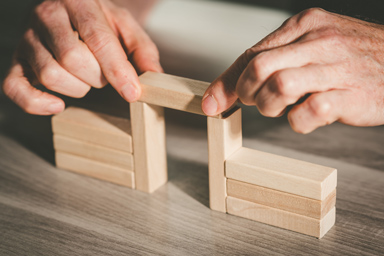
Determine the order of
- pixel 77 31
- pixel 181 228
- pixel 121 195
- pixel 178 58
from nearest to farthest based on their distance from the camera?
1. pixel 181 228
2. pixel 121 195
3. pixel 77 31
4. pixel 178 58

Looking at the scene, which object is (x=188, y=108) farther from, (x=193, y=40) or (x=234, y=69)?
(x=193, y=40)

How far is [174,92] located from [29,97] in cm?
37

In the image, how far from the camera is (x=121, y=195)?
3.43 feet

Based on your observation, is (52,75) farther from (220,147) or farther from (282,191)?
(282,191)

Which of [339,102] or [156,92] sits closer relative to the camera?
[339,102]

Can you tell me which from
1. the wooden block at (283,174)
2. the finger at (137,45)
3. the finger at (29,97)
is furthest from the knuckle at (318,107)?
the finger at (29,97)

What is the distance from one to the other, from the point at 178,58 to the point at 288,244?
1006mm

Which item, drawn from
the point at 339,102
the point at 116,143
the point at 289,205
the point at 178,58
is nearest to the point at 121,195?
the point at 116,143

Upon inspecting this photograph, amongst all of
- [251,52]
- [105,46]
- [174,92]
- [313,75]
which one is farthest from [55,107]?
[313,75]

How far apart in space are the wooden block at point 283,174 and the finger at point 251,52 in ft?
0.35

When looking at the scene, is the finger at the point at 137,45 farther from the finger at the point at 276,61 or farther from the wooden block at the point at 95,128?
the finger at the point at 276,61

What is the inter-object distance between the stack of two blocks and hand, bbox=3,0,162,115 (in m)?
0.05

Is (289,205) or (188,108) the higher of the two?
(188,108)

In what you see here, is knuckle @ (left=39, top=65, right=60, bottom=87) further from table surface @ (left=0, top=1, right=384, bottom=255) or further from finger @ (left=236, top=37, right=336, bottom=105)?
finger @ (left=236, top=37, right=336, bottom=105)
